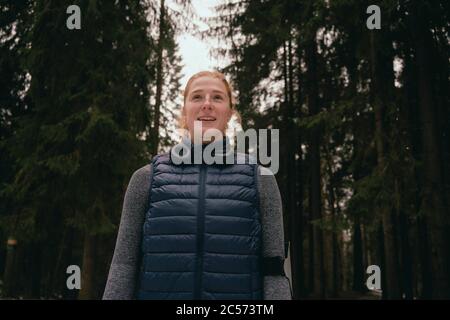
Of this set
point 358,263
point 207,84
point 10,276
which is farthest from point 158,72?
point 358,263

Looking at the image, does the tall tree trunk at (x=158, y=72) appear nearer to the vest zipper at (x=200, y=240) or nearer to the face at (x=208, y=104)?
the face at (x=208, y=104)

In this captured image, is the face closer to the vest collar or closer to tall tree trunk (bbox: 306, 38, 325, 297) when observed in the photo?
the vest collar

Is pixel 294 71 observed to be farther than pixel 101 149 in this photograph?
Yes

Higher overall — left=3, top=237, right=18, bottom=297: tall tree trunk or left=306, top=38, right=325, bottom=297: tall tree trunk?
left=306, top=38, right=325, bottom=297: tall tree trunk

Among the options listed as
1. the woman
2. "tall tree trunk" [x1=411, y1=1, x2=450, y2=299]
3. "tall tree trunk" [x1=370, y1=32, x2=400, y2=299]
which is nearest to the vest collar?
the woman

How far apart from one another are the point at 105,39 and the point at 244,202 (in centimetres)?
1017

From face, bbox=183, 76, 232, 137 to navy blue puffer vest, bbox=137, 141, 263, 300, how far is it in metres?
0.30

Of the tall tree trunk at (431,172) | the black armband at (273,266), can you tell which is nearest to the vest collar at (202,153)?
the black armband at (273,266)

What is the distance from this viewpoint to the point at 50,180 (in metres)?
10.6

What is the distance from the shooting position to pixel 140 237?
2.10 metres

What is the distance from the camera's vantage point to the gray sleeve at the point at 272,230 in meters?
1.94

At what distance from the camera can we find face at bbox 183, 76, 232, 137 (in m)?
2.21

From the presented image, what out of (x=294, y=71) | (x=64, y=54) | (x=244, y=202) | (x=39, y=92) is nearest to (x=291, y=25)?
(x=294, y=71)

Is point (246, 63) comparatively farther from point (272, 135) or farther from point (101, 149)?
point (101, 149)
